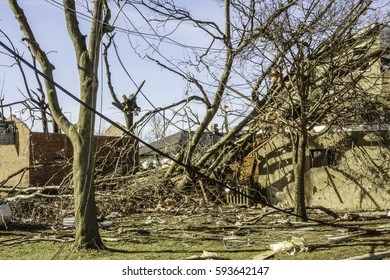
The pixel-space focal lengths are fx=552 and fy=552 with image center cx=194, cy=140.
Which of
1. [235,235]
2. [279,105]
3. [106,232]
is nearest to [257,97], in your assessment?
[279,105]

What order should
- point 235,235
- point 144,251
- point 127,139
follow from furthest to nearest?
point 127,139 → point 235,235 → point 144,251

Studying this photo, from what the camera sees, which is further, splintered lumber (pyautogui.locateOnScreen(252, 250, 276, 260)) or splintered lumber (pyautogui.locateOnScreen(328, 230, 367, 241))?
splintered lumber (pyautogui.locateOnScreen(328, 230, 367, 241))

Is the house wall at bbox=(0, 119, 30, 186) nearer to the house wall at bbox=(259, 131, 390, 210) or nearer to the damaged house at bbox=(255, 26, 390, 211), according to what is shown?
the damaged house at bbox=(255, 26, 390, 211)

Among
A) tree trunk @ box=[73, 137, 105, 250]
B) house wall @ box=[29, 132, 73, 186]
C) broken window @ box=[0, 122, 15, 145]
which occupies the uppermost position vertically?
broken window @ box=[0, 122, 15, 145]

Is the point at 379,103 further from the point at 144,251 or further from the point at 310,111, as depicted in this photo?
the point at 144,251

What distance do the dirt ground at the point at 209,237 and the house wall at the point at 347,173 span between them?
84 centimetres

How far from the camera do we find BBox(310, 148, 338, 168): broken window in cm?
1204

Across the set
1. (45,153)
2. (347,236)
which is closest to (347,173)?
(347,236)

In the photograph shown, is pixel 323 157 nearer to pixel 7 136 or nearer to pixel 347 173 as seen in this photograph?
pixel 347 173

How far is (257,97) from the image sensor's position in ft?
34.3

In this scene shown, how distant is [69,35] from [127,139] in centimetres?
696

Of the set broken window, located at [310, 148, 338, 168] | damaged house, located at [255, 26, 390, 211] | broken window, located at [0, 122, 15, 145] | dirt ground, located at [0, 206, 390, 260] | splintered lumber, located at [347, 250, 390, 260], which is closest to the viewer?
splintered lumber, located at [347, 250, 390, 260]

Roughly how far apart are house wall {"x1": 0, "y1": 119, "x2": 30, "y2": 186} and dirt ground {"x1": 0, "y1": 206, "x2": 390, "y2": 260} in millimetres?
6186

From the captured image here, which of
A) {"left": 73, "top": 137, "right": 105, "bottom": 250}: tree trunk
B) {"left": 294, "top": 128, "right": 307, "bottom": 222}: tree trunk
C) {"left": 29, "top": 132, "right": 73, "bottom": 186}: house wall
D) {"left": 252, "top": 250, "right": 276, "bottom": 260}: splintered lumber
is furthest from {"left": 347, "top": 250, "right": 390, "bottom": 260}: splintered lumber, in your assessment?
{"left": 29, "top": 132, "right": 73, "bottom": 186}: house wall
